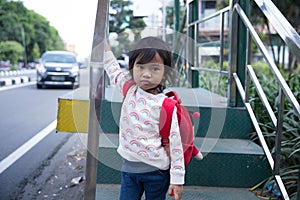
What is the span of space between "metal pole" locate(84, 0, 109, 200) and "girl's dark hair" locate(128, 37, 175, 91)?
185mm

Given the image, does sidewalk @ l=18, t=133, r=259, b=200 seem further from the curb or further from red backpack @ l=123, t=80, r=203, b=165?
the curb

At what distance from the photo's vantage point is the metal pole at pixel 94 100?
141 cm

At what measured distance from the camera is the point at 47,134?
17.7 ft

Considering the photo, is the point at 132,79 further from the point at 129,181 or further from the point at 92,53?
the point at 129,181

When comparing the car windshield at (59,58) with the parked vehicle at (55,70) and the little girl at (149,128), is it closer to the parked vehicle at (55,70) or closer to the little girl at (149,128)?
the parked vehicle at (55,70)

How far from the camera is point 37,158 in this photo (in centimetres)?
406

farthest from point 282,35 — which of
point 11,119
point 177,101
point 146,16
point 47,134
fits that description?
point 11,119

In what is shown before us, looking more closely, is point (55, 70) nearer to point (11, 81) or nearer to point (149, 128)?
point (11, 81)

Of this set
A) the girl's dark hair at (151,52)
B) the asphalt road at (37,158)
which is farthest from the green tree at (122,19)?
the asphalt road at (37,158)

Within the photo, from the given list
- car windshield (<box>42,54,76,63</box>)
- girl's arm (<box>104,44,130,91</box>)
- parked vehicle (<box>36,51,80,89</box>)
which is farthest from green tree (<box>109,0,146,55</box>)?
car windshield (<box>42,54,76,63</box>)

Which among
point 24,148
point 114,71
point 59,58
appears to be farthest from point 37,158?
point 59,58

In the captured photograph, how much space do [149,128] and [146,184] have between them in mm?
270

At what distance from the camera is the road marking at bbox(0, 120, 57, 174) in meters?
3.73

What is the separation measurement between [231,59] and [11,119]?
453cm
